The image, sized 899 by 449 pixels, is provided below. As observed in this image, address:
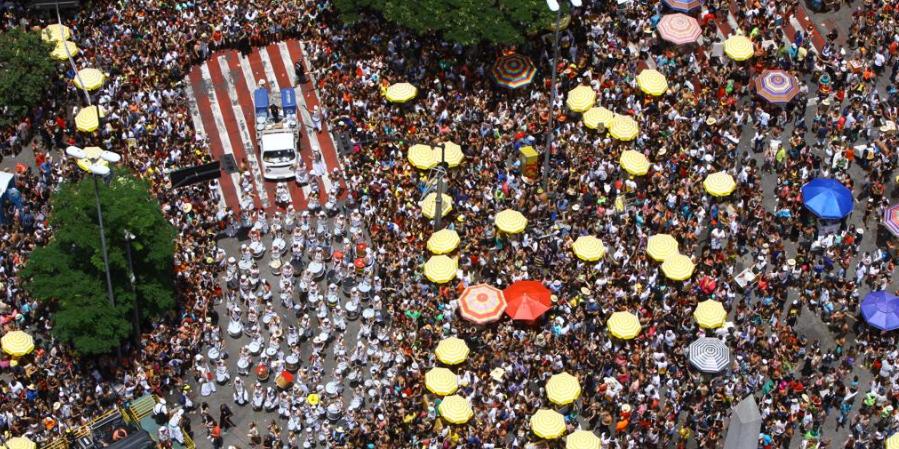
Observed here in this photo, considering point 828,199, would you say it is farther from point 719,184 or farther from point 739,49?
point 739,49

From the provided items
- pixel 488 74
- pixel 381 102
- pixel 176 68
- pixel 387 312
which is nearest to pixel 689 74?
pixel 488 74

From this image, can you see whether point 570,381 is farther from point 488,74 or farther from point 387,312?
point 488,74

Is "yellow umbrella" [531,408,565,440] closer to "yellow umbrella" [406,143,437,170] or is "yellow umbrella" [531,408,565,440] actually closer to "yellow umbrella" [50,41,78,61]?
"yellow umbrella" [406,143,437,170]

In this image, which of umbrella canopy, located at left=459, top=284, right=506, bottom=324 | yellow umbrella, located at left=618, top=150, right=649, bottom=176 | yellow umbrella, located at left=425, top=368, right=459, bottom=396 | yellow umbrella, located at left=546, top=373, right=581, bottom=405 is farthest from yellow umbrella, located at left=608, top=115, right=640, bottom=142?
yellow umbrella, located at left=425, top=368, right=459, bottom=396

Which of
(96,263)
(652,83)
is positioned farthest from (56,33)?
(652,83)

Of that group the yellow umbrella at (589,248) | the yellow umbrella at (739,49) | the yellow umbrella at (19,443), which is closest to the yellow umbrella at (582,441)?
the yellow umbrella at (589,248)

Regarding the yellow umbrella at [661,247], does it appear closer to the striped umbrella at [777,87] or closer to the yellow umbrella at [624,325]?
the yellow umbrella at [624,325]
